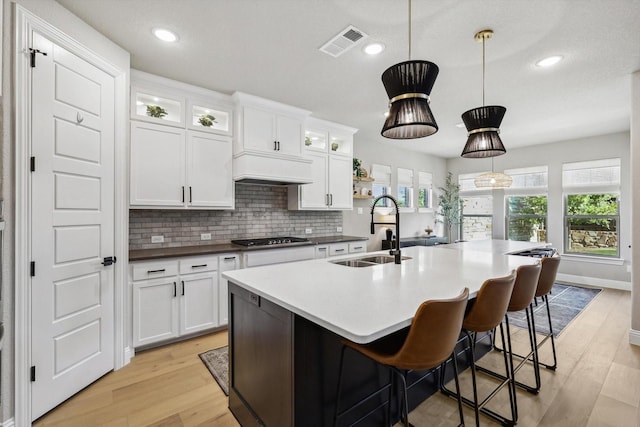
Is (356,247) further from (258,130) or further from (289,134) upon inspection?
(258,130)

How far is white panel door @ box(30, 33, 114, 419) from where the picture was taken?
1898mm

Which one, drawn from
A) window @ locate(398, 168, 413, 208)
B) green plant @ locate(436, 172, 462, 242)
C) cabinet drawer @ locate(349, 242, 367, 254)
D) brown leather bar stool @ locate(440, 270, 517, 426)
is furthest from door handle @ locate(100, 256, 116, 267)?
green plant @ locate(436, 172, 462, 242)

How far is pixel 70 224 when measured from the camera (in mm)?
2096

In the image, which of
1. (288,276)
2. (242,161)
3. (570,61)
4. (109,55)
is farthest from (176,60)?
(570,61)

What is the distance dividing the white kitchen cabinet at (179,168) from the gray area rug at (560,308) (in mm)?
3863

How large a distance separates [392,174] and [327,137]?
2.10 meters

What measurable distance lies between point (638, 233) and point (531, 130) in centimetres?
261

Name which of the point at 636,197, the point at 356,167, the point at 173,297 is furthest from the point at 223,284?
the point at 636,197

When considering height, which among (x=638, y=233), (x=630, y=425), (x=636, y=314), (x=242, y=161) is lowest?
(x=630, y=425)

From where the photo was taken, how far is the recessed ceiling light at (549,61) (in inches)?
105

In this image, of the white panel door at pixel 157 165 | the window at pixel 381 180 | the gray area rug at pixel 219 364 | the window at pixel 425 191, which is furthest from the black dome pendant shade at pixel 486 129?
the window at pixel 425 191

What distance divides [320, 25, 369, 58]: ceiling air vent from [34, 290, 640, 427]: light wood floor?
2.76 m

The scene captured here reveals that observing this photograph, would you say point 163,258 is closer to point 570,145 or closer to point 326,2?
point 326,2

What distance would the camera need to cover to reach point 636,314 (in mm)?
3002
